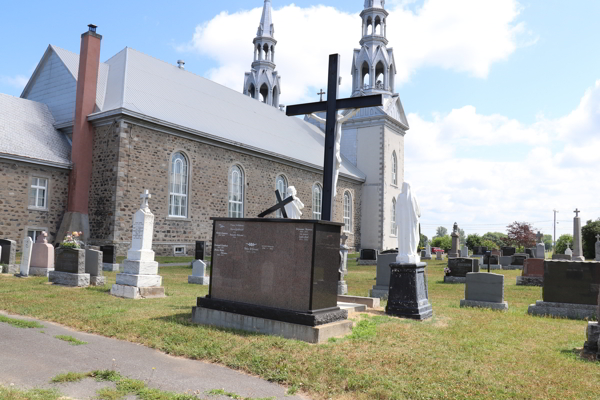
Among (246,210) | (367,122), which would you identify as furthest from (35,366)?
(367,122)

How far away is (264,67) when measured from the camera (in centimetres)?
4159

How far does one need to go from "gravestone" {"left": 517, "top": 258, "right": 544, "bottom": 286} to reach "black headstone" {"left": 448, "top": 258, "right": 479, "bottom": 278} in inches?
58.5

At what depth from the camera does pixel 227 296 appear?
6875mm

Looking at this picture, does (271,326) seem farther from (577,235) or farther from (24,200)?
(577,235)

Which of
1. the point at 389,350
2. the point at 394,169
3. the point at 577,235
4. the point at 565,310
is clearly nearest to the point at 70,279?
the point at 389,350

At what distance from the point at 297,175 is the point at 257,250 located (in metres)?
21.5

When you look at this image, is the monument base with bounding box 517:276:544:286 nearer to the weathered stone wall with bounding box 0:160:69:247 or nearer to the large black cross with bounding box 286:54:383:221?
the large black cross with bounding box 286:54:383:221

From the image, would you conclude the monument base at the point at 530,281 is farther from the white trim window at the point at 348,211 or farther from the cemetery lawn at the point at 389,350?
the white trim window at the point at 348,211

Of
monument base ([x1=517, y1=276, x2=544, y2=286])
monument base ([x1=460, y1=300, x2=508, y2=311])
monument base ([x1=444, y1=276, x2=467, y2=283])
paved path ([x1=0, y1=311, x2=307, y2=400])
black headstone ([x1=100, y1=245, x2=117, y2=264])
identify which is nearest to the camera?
paved path ([x1=0, y1=311, x2=307, y2=400])

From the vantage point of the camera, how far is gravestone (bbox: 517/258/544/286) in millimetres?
14773

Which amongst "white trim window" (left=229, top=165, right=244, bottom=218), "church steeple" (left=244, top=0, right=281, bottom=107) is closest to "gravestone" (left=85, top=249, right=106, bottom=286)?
"white trim window" (left=229, top=165, right=244, bottom=218)

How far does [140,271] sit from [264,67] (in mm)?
34507

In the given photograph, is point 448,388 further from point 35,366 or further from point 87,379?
point 35,366

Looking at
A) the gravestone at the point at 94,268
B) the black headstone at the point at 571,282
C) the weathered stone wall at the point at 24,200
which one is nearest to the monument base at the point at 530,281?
the black headstone at the point at 571,282
